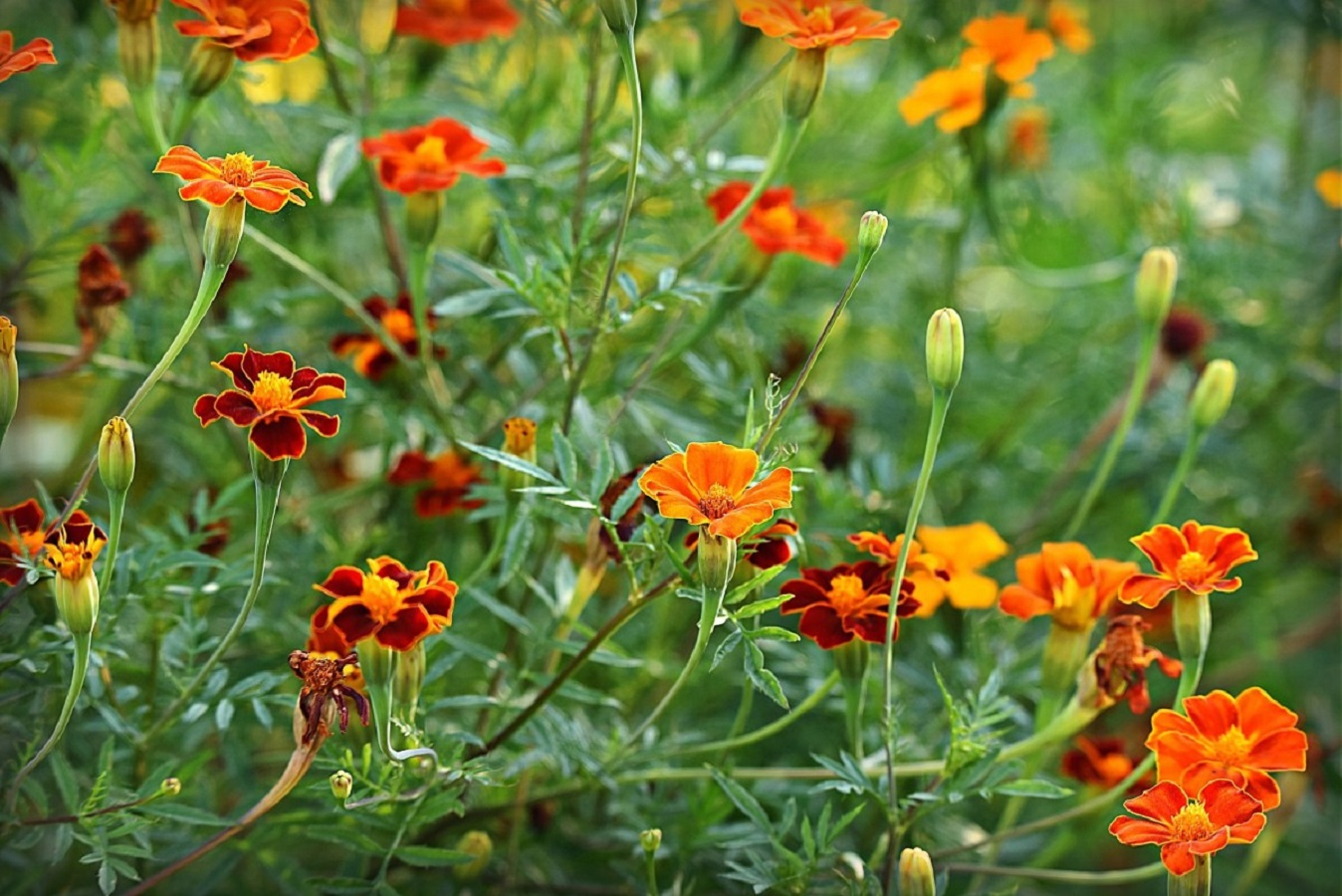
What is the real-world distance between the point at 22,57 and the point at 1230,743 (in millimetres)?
559

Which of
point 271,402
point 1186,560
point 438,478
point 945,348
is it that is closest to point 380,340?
point 438,478

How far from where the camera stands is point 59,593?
486mm

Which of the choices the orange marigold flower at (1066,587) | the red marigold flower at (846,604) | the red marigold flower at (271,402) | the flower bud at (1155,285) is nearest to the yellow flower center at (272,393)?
the red marigold flower at (271,402)

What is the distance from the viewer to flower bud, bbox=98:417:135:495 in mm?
491

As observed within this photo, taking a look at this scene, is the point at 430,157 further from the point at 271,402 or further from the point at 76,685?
the point at 76,685

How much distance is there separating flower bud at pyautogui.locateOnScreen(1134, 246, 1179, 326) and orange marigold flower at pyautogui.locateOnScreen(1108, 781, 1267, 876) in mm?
285

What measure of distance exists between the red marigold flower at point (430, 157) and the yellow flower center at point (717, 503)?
0.21 m

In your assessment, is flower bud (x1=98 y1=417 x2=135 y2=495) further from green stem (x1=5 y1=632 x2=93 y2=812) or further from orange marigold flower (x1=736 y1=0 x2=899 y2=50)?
orange marigold flower (x1=736 y1=0 x2=899 y2=50)

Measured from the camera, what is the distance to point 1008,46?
784 millimetres

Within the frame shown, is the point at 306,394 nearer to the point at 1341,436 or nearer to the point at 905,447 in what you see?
the point at 905,447

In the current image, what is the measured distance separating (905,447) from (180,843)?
1.79 ft

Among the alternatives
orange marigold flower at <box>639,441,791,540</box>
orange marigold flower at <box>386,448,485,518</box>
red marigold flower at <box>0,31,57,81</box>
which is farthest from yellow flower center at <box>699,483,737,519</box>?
red marigold flower at <box>0,31,57,81</box>

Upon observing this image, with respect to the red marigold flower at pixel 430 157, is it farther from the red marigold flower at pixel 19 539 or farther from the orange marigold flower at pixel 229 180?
the red marigold flower at pixel 19 539

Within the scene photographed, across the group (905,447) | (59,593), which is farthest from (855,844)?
(59,593)
